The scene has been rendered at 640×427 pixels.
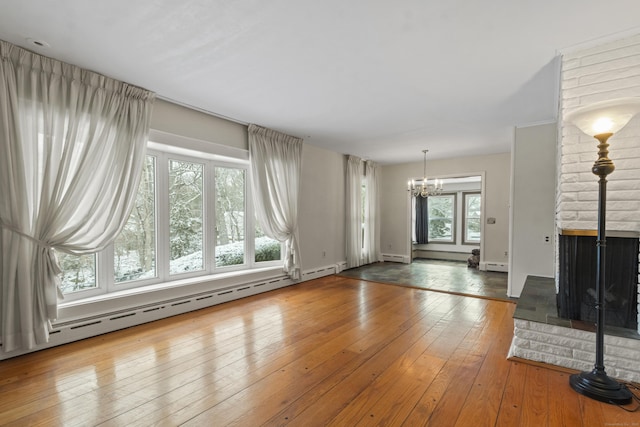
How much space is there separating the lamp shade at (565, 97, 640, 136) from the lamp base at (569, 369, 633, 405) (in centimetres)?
165

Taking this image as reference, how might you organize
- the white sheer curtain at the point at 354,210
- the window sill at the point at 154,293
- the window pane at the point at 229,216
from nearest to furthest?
the window sill at the point at 154,293 → the window pane at the point at 229,216 → the white sheer curtain at the point at 354,210

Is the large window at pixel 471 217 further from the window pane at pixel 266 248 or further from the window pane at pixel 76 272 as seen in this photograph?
the window pane at pixel 76 272

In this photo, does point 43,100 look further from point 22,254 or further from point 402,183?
point 402,183

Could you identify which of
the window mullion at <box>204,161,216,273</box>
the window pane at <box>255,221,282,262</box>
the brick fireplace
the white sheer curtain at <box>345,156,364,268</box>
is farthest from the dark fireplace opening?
the white sheer curtain at <box>345,156,364,268</box>

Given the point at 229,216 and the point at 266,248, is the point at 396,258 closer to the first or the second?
the point at 266,248

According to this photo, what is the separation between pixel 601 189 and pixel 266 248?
13.6ft

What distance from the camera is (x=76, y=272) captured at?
301 cm

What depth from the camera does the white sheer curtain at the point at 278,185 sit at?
448 cm

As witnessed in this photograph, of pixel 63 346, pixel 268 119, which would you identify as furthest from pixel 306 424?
pixel 268 119

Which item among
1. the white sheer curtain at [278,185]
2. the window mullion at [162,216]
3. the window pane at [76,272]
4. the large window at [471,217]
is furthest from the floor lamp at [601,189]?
the large window at [471,217]

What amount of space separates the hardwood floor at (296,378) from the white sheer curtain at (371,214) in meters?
3.81

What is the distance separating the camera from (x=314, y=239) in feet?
18.7

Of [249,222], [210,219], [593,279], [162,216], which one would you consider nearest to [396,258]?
[249,222]

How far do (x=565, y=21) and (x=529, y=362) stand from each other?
258cm
